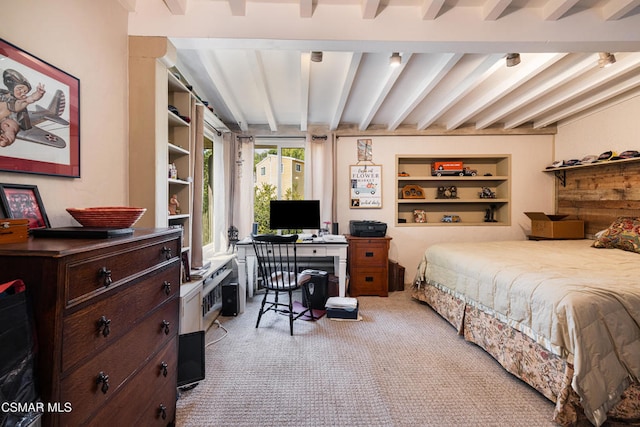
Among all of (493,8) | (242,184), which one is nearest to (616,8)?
(493,8)

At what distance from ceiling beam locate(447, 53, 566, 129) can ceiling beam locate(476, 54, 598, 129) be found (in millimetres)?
297

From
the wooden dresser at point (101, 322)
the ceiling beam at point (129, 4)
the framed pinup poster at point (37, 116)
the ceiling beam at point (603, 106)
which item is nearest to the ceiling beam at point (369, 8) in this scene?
the ceiling beam at point (129, 4)

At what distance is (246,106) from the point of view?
3533 mm

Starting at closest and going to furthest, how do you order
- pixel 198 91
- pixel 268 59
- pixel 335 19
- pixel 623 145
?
pixel 335 19 < pixel 268 59 < pixel 198 91 < pixel 623 145

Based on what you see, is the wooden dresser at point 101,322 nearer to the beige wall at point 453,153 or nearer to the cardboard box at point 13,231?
the cardboard box at point 13,231

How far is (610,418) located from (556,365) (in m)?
0.34

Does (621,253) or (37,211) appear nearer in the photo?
(37,211)

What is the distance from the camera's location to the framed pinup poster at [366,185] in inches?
171

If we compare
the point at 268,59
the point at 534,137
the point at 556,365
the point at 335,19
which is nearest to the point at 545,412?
the point at 556,365

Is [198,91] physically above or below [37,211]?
above

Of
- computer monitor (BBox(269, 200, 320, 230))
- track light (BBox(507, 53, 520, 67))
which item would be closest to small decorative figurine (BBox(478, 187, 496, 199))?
track light (BBox(507, 53, 520, 67))

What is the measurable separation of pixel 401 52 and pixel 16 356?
246cm

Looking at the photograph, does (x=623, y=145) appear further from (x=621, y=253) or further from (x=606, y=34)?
(x=606, y=34)

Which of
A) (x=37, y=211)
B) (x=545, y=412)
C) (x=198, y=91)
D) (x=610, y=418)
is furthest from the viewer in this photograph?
(x=198, y=91)
